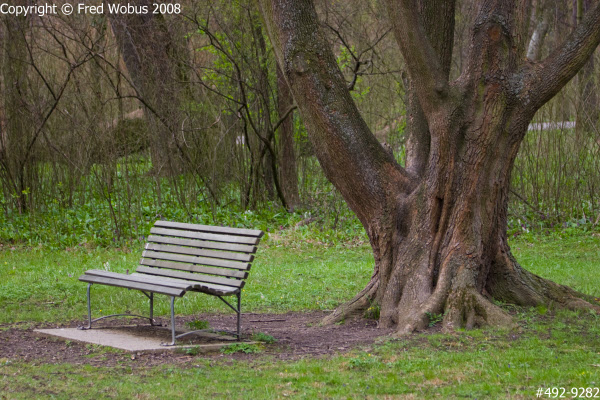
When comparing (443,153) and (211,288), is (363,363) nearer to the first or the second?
(211,288)

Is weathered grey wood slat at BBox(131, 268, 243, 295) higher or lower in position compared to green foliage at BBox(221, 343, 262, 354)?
higher

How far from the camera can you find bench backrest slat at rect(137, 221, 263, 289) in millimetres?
5809

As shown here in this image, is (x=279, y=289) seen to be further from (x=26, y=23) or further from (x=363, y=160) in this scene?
(x=26, y=23)

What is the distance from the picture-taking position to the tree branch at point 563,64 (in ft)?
19.9

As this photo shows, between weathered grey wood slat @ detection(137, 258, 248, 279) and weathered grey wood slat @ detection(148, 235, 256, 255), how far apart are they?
18 cm

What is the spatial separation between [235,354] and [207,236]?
47.3 inches

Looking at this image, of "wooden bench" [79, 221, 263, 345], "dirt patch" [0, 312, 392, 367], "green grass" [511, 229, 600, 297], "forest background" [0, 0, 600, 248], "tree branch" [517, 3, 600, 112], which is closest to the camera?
"dirt patch" [0, 312, 392, 367]

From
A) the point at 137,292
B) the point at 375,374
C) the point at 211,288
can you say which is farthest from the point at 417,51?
the point at 137,292

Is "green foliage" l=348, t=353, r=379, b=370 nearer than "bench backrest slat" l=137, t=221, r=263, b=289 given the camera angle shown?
Yes

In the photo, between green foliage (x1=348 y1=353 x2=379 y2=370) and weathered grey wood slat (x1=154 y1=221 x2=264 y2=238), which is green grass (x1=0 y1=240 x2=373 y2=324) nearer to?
weathered grey wood slat (x1=154 y1=221 x2=264 y2=238)

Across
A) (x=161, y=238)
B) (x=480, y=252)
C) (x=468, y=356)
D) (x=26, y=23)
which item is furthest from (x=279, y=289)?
(x=26, y=23)

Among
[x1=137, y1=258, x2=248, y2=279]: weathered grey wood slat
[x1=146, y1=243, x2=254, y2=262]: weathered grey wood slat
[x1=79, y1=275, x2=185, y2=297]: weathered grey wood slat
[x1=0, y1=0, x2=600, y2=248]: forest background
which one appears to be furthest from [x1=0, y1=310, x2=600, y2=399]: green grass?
[x1=0, y1=0, x2=600, y2=248]: forest background

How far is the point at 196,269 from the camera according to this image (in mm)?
6109

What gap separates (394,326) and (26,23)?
978 centimetres
